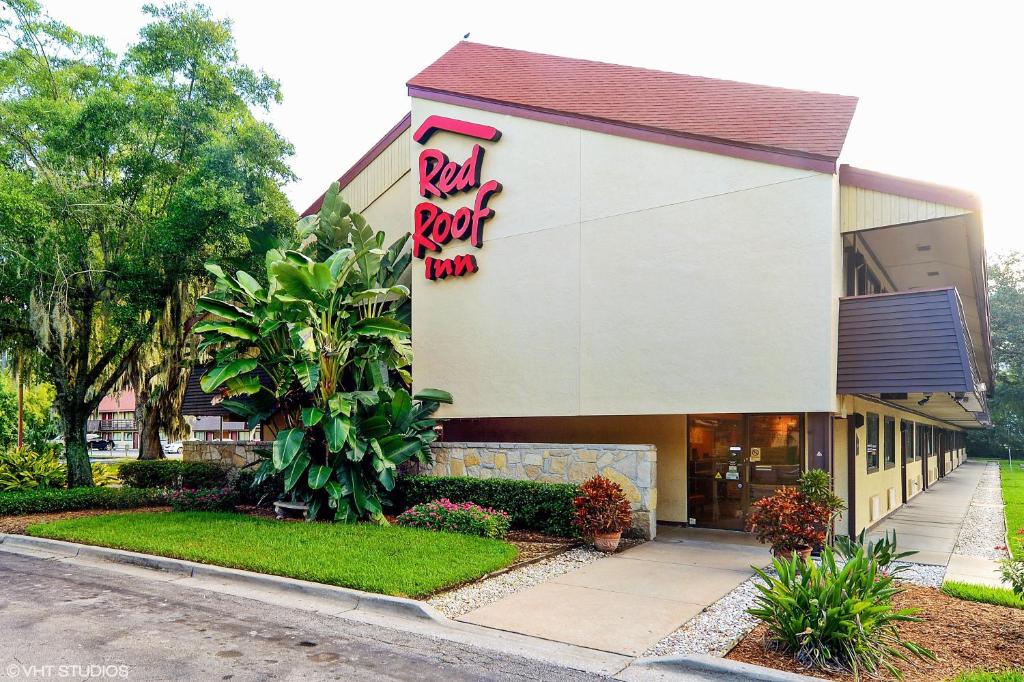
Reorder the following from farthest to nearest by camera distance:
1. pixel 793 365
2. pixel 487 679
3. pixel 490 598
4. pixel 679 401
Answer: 1. pixel 679 401
2. pixel 793 365
3. pixel 490 598
4. pixel 487 679

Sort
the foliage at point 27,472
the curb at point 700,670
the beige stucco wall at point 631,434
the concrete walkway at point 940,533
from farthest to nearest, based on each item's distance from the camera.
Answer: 1. the foliage at point 27,472
2. the beige stucco wall at point 631,434
3. the concrete walkway at point 940,533
4. the curb at point 700,670

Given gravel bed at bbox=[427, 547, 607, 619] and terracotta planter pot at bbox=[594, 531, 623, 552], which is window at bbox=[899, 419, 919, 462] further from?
gravel bed at bbox=[427, 547, 607, 619]

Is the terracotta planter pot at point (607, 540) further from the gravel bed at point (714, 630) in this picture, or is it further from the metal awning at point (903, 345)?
the metal awning at point (903, 345)

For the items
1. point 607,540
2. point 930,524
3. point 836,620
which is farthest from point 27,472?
point 930,524

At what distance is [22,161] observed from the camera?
→ 15109mm

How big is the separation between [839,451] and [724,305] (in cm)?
381

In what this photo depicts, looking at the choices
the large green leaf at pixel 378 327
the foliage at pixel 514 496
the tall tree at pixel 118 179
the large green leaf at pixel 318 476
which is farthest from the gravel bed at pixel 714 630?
the tall tree at pixel 118 179

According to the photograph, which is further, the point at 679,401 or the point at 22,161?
the point at 22,161

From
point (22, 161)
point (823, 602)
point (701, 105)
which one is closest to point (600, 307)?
point (701, 105)

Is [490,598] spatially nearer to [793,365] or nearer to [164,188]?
[793,365]

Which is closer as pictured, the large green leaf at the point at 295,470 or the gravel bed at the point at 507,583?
the gravel bed at the point at 507,583

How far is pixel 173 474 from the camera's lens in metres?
17.7

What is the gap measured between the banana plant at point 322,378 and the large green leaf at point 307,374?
0.7 inches

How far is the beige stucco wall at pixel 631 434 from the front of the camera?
530 inches
